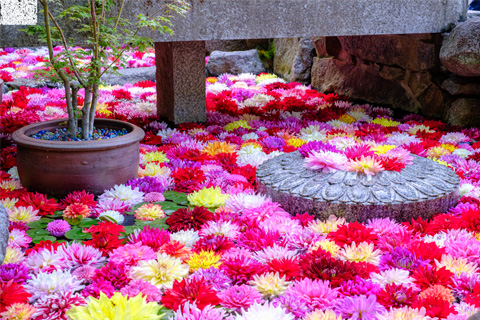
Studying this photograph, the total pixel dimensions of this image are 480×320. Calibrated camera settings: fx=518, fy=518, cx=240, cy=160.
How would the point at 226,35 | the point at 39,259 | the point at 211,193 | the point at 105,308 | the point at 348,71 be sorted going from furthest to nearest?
the point at 348,71, the point at 226,35, the point at 211,193, the point at 39,259, the point at 105,308

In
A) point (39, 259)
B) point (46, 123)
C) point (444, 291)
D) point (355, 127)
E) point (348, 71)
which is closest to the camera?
point (444, 291)

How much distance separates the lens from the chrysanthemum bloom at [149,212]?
2346 mm

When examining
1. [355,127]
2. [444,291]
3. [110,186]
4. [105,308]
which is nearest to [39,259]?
[105,308]

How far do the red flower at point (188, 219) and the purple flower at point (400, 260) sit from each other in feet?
2.52

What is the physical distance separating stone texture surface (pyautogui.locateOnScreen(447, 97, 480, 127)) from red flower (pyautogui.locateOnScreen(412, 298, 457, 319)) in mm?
2662

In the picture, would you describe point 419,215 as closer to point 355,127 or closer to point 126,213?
point 126,213

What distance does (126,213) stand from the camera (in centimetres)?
241

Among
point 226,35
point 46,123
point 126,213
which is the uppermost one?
point 226,35

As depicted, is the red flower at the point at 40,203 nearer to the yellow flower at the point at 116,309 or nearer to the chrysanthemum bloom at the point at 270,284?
the yellow flower at the point at 116,309

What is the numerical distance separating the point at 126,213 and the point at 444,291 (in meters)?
1.41

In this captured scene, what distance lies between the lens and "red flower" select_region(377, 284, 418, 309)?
1618 mm

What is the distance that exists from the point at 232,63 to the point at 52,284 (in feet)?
17.7

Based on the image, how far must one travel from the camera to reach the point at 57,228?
7.08 ft

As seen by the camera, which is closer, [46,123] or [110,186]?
[110,186]
